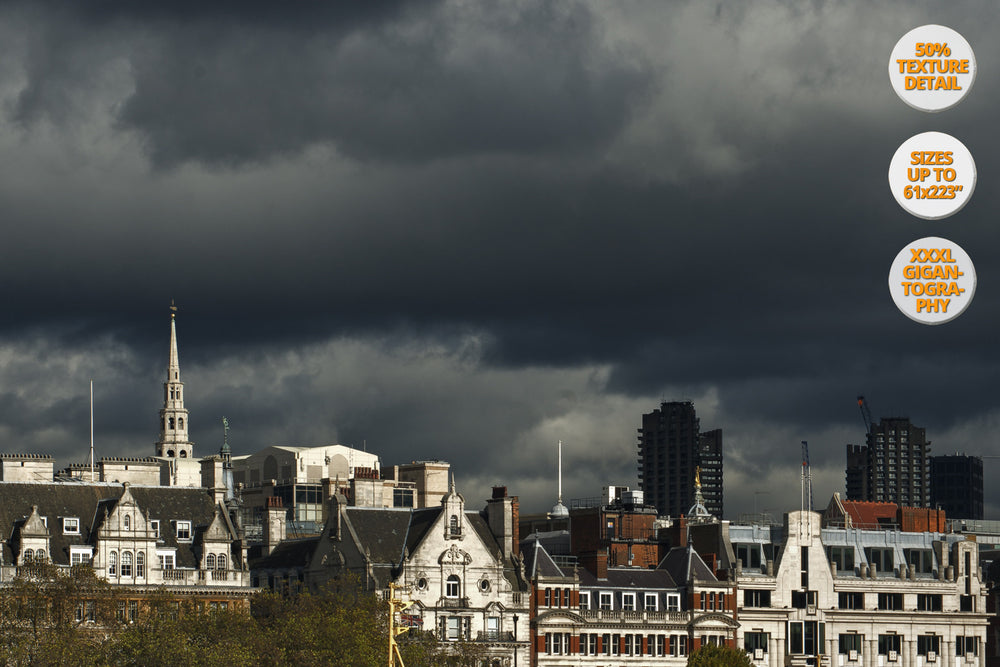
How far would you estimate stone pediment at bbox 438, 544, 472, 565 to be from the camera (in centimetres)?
19112

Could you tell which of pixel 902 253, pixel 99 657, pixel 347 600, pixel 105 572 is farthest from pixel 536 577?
pixel 902 253

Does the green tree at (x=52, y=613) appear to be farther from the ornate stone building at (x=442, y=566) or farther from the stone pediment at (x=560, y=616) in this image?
the stone pediment at (x=560, y=616)

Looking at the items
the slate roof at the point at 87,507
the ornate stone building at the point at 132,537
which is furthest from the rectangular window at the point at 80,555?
the slate roof at the point at 87,507

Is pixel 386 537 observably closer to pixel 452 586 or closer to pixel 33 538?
pixel 452 586

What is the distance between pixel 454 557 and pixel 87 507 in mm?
33985

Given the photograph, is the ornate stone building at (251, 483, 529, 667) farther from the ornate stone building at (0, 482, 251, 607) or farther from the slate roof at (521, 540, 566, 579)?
the ornate stone building at (0, 482, 251, 607)

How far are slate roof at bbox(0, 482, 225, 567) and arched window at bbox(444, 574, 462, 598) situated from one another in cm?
2298

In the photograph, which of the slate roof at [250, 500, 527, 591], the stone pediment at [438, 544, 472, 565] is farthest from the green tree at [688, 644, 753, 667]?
the stone pediment at [438, 544, 472, 565]

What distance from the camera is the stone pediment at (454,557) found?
191 m

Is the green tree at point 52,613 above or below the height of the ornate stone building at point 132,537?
below

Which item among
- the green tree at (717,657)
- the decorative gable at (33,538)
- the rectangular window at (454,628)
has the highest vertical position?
the decorative gable at (33,538)

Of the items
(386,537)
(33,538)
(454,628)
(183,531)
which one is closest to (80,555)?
(33,538)

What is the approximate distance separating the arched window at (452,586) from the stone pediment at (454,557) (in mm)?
1382

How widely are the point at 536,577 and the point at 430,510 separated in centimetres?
1196
